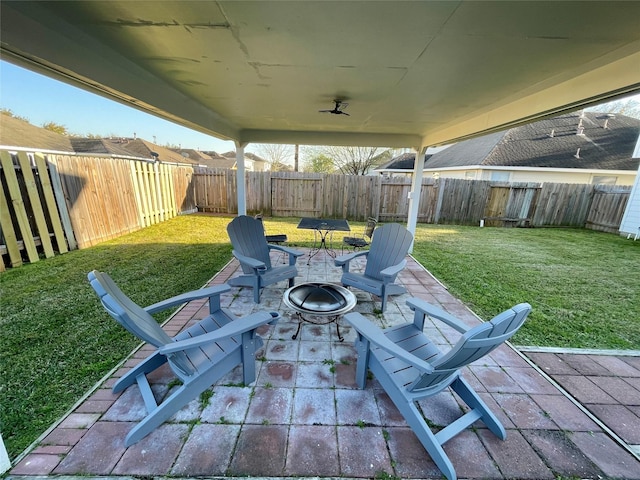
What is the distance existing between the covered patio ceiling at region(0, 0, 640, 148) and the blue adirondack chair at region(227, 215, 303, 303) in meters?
1.63

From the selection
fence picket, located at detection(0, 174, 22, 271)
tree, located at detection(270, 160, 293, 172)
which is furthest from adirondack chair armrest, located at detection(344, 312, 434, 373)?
tree, located at detection(270, 160, 293, 172)

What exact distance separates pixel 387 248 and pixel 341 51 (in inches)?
93.3

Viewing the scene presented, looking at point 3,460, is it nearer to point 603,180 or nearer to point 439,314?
point 439,314

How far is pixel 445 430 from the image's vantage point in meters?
1.62

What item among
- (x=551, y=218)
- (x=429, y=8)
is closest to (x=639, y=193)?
(x=551, y=218)

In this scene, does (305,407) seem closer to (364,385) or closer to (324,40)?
(364,385)

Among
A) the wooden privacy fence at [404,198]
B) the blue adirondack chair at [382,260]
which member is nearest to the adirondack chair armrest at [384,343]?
the blue adirondack chair at [382,260]

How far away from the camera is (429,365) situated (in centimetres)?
150

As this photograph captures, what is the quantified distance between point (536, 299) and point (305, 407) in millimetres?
3937

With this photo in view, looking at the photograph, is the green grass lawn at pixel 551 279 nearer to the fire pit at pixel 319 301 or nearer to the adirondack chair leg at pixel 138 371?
the fire pit at pixel 319 301

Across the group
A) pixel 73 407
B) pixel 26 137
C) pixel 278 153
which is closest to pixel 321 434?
pixel 73 407

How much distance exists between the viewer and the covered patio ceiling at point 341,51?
147 centimetres

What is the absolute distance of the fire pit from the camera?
234 centimetres

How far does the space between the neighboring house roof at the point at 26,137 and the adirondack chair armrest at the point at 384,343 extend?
12.8 meters
